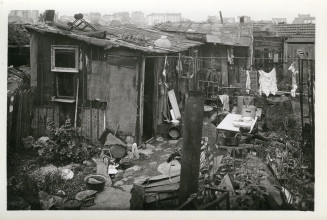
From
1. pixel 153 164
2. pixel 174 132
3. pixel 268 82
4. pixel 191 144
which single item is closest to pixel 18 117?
pixel 153 164

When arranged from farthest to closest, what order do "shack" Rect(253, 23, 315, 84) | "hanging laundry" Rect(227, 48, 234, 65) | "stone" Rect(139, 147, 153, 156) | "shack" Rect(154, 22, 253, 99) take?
1. "hanging laundry" Rect(227, 48, 234, 65)
2. "stone" Rect(139, 147, 153, 156)
3. "shack" Rect(154, 22, 253, 99)
4. "shack" Rect(253, 23, 315, 84)

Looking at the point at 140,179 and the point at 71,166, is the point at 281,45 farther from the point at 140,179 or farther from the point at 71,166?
the point at 71,166

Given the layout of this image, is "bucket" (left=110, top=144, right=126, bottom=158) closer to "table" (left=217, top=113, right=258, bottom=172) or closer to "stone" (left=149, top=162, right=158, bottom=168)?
"stone" (left=149, top=162, right=158, bottom=168)

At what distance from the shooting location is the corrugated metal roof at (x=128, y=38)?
198 inches

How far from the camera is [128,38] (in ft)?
17.1

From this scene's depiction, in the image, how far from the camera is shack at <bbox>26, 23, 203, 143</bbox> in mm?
5109

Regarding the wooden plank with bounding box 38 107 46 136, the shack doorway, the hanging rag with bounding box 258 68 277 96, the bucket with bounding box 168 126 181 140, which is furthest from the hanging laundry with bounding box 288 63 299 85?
the wooden plank with bounding box 38 107 46 136

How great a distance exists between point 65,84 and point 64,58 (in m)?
0.41

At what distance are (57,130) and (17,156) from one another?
0.68 meters

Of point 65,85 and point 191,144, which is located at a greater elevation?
point 65,85

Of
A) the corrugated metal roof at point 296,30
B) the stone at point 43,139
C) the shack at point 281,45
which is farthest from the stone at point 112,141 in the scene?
the corrugated metal roof at point 296,30

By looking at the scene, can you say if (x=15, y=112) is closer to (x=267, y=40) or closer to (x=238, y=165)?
Result: (x=238, y=165)

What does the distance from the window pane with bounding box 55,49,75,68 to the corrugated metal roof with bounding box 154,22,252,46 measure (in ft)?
4.55

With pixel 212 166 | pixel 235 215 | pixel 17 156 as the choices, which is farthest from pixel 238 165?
pixel 17 156
